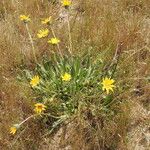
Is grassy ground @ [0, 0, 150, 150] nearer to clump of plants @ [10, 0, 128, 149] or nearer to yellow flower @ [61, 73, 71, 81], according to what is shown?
clump of plants @ [10, 0, 128, 149]

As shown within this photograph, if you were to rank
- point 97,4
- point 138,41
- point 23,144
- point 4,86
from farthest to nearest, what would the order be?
point 97,4
point 138,41
point 4,86
point 23,144

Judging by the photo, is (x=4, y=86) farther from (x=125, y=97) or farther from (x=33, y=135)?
(x=125, y=97)

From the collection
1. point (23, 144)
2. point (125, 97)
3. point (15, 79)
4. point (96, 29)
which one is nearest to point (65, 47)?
point (96, 29)

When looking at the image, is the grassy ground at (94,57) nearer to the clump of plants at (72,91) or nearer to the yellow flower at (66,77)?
the clump of plants at (72,91)

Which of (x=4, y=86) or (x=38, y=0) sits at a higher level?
(x=38, y=0)

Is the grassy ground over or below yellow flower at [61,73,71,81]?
below

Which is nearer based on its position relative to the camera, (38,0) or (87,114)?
(87,114)

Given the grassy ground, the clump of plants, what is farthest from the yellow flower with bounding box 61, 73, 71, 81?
the grassy ground

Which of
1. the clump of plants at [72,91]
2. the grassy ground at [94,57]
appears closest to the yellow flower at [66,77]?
the clump of plants at [72,91]

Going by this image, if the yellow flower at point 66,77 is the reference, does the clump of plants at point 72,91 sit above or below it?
below
